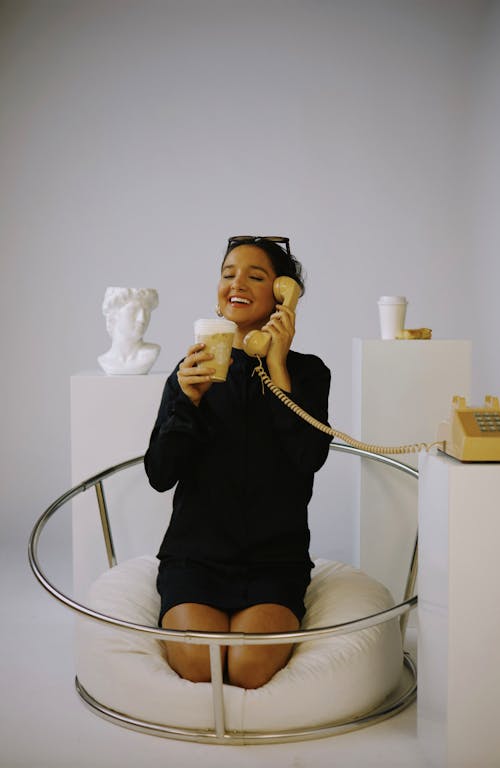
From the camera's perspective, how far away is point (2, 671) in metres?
3.65

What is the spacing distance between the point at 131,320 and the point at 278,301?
105 centimetres

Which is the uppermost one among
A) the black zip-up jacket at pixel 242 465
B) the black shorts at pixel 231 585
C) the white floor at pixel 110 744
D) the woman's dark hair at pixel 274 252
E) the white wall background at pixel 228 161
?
the white wall background at pixel 228 161

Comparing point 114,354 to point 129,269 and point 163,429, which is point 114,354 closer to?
point 163,429

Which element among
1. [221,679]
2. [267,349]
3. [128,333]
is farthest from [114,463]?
[221,679]

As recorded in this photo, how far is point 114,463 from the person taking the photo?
4.08m

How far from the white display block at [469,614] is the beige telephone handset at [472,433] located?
0.11ft

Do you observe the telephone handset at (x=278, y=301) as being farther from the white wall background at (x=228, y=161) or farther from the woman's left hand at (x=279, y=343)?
the white wall background at (x=228, y=161)

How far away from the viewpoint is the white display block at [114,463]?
4066 millimetres

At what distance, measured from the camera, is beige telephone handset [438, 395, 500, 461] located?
8.75 feet

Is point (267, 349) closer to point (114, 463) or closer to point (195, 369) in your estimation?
point (195, 369)

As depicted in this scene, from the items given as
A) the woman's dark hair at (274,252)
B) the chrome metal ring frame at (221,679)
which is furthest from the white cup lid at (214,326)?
the chrome metal ring frame at (221,679)

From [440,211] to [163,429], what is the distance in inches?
128

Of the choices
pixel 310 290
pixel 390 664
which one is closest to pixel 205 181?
pixel 310 290

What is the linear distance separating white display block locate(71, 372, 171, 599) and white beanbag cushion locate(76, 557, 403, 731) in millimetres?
673
